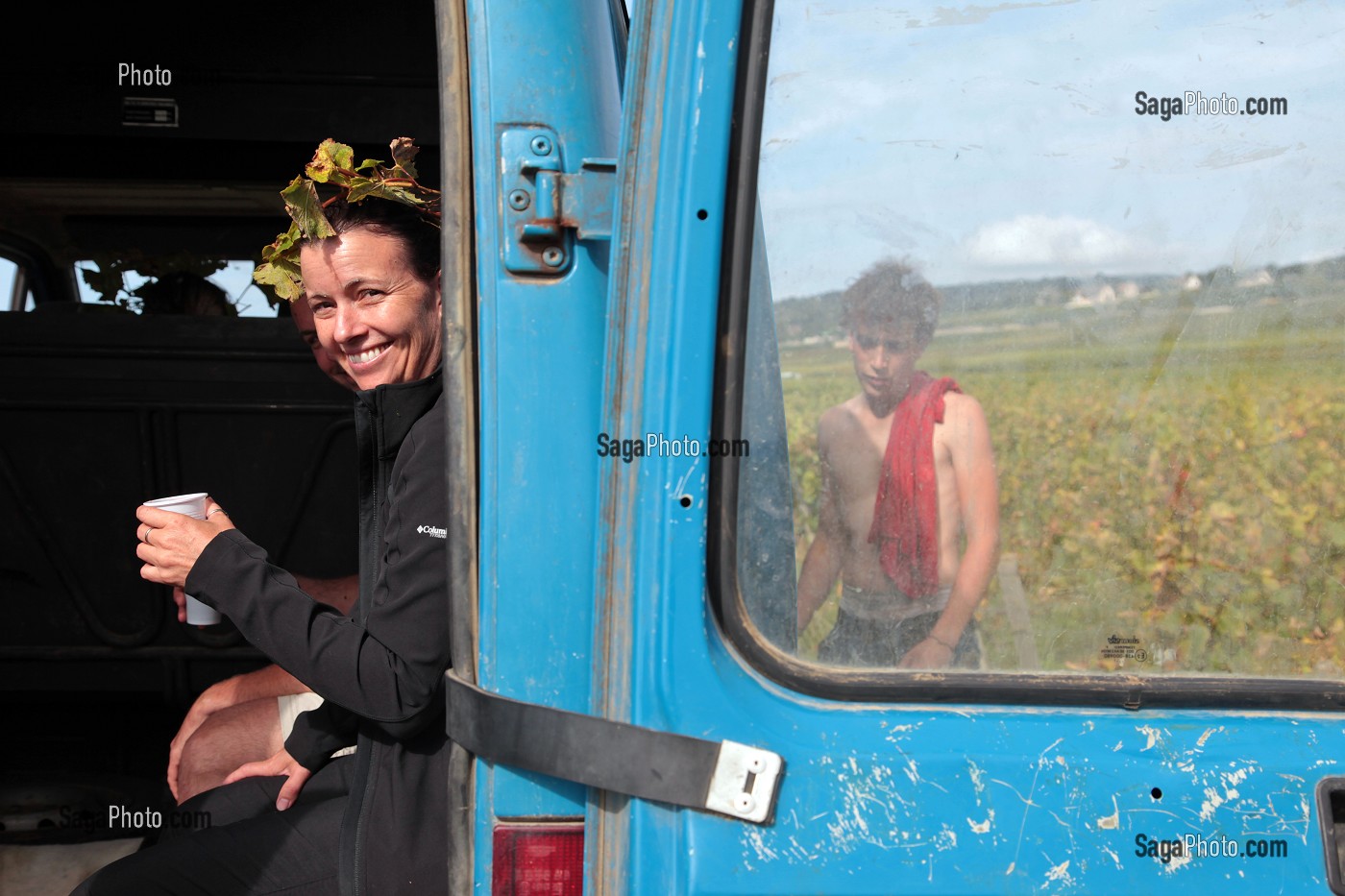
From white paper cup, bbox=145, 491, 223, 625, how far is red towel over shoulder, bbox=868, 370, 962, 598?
105 cm

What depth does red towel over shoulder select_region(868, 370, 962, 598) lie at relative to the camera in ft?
3.63

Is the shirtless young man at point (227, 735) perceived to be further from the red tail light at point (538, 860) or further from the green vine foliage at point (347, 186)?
the red tail light at point (538, 860)

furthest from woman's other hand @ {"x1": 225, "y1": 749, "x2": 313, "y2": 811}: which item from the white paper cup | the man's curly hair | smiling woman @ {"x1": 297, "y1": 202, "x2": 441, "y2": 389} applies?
the man's curly hair

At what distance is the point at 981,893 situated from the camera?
3.54 feet

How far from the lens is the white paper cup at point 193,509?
5.37 ft

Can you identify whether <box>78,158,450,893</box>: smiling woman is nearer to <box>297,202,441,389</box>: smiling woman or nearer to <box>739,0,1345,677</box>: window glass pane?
<box>297,202,441,389</box>: smiling woman

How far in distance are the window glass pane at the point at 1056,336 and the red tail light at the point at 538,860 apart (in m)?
0.34

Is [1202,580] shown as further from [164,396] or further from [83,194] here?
[83,194]

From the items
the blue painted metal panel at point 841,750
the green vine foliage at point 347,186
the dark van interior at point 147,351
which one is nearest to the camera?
the blue painted metal panel at point 841,750

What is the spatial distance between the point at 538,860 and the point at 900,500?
0.57 meters

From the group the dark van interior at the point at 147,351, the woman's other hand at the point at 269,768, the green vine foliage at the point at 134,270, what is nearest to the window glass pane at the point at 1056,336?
the woman's other hand at the point at 269,768

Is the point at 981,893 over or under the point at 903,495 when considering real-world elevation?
under

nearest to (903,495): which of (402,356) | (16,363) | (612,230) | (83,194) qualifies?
(612,230)

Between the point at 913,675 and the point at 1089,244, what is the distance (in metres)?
0.47
